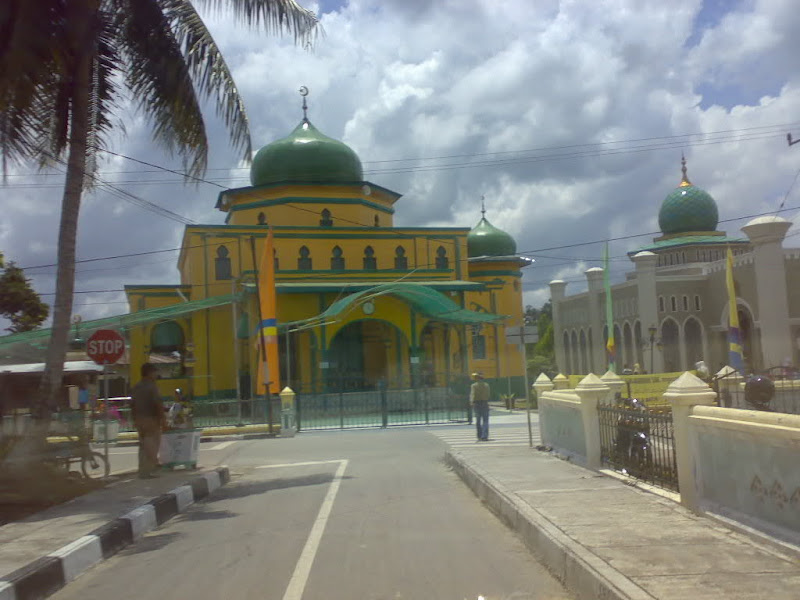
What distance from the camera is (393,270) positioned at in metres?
39.6

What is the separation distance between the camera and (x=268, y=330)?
2723 cm

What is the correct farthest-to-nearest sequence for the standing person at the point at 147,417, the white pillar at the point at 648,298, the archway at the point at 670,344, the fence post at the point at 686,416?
the archway at the point at 670,344, the white pillar at the point at 648,298, the standing person at the point at 147,417, the fence post at the point at 686,416

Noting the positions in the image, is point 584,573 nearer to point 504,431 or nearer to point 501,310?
point 504,431

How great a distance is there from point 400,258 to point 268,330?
15.4m

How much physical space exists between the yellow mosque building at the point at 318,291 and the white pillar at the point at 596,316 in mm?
5776

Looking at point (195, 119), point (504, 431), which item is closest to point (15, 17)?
point (195, 119)

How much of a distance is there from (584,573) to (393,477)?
777 cm

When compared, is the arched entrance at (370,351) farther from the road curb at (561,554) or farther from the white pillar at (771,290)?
the road curb at (561,554)

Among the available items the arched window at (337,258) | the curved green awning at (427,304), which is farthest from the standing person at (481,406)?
the arched window at (337,258)

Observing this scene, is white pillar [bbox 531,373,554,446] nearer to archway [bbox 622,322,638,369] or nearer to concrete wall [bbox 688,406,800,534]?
concrete wall [bbox 688,406,800,534]

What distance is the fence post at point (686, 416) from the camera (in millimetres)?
7914

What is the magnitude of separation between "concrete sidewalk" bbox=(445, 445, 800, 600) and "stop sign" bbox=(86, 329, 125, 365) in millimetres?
6447

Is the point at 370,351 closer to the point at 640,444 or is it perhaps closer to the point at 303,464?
the point at 303,464

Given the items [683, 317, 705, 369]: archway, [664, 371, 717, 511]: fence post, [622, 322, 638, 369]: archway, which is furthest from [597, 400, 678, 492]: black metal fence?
[622, 322, 638, 369]: archway
